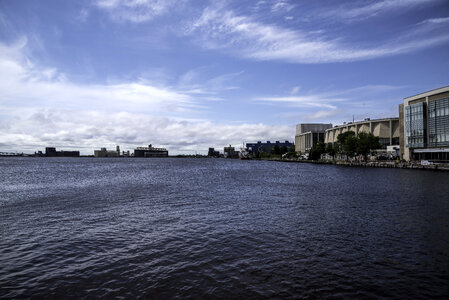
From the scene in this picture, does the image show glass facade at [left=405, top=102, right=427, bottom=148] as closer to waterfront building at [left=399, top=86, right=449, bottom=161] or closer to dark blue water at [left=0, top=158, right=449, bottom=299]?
waterfront building at [left=399, top=86, right=449, bottom=161]

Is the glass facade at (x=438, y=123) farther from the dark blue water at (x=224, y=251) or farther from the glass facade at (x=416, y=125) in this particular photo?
the dark blue water at (x=224, y=251)

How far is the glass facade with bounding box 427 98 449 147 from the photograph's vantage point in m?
106

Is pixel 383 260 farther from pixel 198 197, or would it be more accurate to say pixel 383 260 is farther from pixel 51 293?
pixel 198 197

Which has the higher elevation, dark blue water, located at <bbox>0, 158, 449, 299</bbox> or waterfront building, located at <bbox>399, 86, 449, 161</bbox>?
waterfront building, located at <bbox>399, 86, 449, 161</bbox>

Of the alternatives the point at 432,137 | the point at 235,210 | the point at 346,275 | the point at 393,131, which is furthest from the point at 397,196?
the point at 393,131

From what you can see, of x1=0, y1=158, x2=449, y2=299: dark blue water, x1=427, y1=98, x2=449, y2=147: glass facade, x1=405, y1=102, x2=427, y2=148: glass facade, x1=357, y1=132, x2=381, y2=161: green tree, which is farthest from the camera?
x1=357, y1=132, x2=381, y2=161: green tree

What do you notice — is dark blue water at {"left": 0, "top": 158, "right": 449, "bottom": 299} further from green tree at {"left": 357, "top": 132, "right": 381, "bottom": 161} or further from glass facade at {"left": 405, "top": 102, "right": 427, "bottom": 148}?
green tree at {"left": 357, "top": 132, "right": 381, "bottom": 161}

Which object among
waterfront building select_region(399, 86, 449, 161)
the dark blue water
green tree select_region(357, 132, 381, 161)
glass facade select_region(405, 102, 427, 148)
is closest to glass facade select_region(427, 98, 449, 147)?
waterfront building select_region(399, 86, 449, 161)

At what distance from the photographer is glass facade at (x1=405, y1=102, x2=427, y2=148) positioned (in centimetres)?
11706

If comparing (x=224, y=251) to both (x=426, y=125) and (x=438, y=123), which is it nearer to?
(x=438, y=123)

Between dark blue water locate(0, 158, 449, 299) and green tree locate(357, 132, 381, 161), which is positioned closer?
dark blue water locate(0, 158, 449, 299)

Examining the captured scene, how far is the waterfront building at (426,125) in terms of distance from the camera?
107250mm

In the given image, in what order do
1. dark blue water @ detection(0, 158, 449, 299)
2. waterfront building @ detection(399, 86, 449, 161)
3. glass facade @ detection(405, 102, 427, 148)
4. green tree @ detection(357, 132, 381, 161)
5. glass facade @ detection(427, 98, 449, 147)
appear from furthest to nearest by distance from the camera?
green tree @ detection(357, 132, 381, 161) < glass facade @ detection(405, 102, 427, 148) < waterfront building @ detection(399, 86, 449, 161) < glass facade @ detection(427, 98, 449, 147) < dark blue water @ detection(0, 158, 449, 299)

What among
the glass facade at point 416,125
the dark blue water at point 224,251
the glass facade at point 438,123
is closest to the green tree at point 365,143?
the glass facade at point 416,125
